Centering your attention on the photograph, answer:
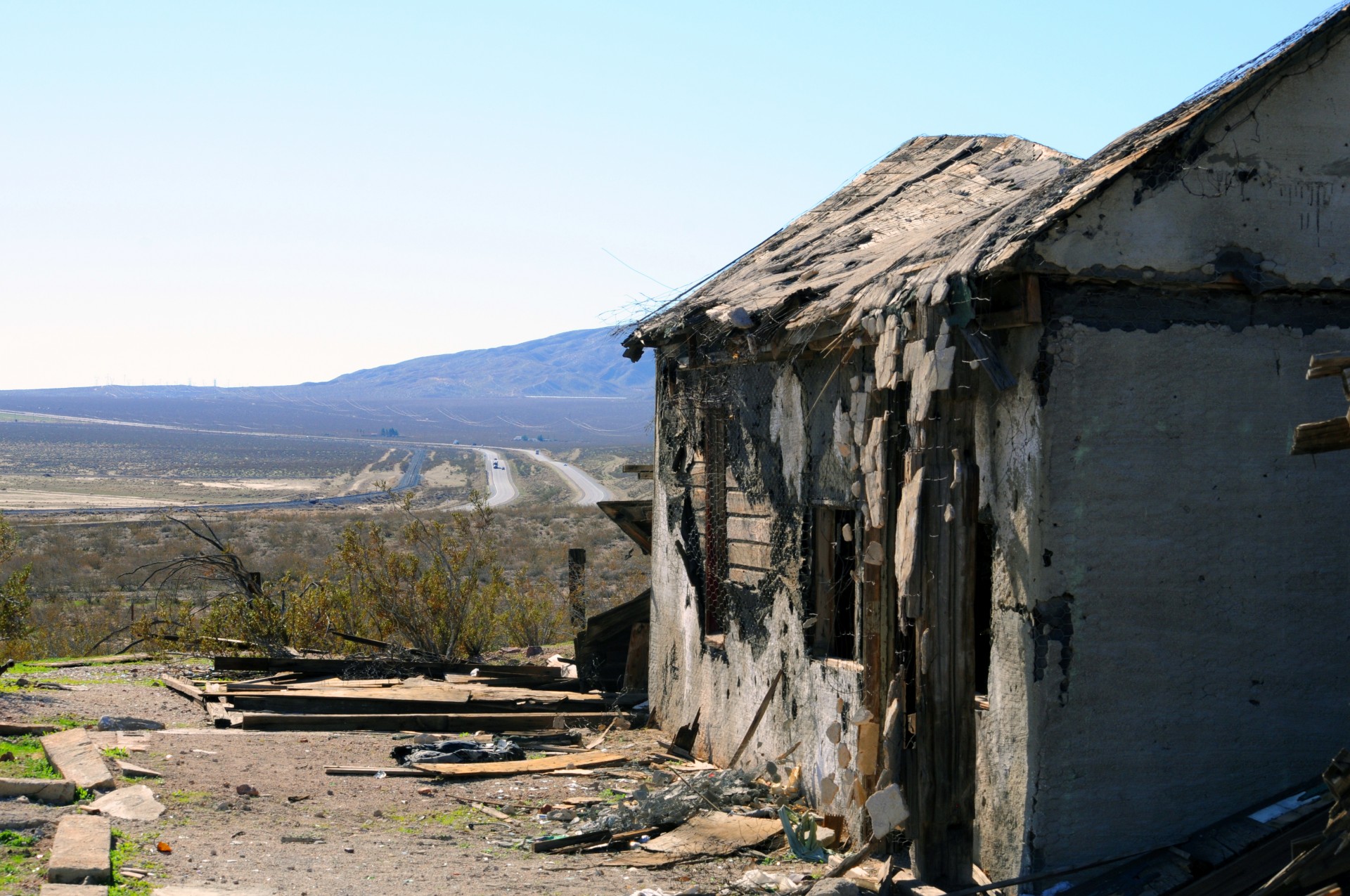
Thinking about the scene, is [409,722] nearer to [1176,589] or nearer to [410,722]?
[410,722]

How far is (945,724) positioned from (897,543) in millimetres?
1041

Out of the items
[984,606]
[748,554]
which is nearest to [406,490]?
[748,554]

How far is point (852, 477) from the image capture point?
26.6 feet

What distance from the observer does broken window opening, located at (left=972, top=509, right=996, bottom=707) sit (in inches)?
271

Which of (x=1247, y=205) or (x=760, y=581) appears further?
(x=760, y=581)

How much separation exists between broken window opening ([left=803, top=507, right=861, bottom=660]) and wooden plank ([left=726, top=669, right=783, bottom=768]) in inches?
21.5

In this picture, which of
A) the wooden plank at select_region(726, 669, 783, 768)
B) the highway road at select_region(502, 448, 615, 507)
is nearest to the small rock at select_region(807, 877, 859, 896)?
the wooden plank at select_region(726, 669, 783, 768)

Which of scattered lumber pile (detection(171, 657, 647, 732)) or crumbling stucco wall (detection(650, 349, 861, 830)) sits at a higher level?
crumbling stucco wall (detection(650, 349, 861, 830))

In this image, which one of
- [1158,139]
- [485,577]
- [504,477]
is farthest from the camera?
[504,477]

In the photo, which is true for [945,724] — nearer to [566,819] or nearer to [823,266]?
[566,819]

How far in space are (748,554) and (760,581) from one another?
31 cm

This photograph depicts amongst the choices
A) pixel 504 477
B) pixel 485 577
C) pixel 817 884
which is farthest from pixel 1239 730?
pixel 504 477

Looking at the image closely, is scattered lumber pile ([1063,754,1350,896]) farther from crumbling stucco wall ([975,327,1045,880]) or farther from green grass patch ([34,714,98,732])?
green grass patch ([34,714,98,732])

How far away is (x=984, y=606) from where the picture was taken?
8430 millimetres
